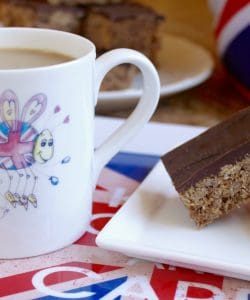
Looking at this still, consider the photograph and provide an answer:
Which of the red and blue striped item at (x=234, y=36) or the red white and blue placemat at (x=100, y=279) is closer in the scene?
the red white and blue placemat at (x=100, y=279)

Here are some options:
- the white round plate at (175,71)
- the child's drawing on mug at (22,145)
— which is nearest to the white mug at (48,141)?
the child's drawing on mug at (22,145)

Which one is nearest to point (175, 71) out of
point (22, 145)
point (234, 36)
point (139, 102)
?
point (234, 36)

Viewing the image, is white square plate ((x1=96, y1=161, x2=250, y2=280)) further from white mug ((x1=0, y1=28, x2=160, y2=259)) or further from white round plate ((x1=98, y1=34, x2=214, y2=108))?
white round plate ((x1=98, y1=34, x2=214, y2=108))

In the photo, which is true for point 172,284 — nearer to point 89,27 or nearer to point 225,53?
point 225,53

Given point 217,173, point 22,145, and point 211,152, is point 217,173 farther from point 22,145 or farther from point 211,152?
point 22,145

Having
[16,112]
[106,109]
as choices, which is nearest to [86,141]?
[16,112]

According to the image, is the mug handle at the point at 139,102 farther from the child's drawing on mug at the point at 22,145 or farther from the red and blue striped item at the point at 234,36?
the red and blue striped item at the point at 234,36
